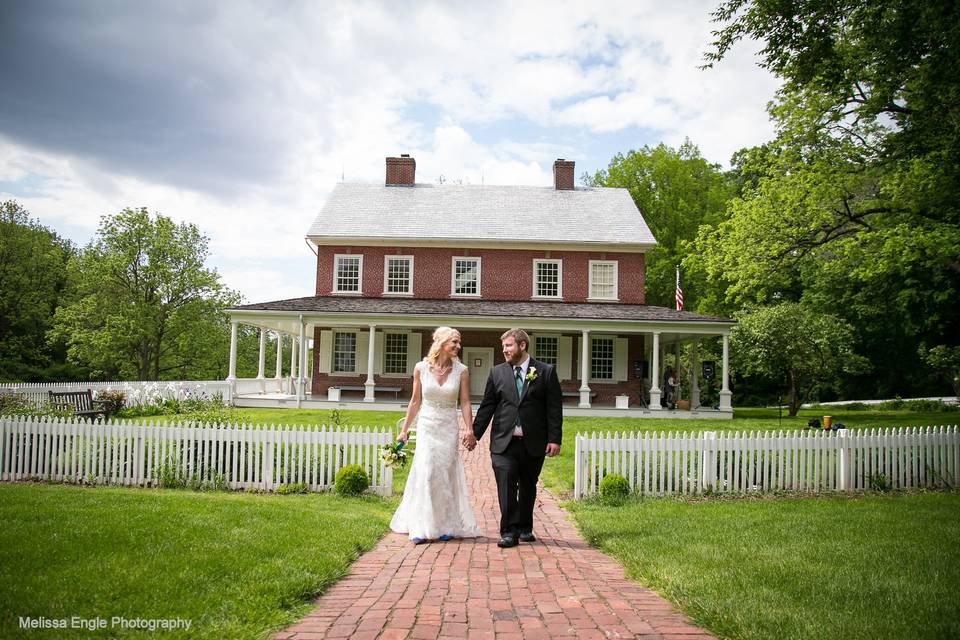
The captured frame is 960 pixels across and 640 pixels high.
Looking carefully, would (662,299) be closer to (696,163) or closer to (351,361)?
(696,163)

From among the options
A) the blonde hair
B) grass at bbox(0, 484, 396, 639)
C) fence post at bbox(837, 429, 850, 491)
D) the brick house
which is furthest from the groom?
the brick house

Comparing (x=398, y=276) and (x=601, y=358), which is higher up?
(x=398, y=276)

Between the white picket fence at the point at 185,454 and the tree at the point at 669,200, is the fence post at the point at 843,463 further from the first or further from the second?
the tree at the point at 669,200

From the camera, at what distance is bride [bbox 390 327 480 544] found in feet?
21.2

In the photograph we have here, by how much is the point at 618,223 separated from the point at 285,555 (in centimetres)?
2365

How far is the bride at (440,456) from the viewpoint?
21.2ft

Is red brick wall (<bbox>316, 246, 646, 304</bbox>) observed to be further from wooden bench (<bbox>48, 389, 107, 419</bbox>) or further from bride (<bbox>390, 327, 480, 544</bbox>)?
bride (<bbox>390, 327, 480, 544</bbox>)

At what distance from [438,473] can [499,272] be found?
20.3 meters

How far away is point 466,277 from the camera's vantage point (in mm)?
26531

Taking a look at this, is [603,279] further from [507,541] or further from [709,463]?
[507,541]

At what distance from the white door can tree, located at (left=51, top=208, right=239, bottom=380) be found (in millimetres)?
14560

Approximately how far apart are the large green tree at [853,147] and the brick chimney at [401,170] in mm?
13937

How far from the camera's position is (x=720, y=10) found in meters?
11.8

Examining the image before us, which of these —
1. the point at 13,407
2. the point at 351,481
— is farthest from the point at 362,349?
the point at 351,481
